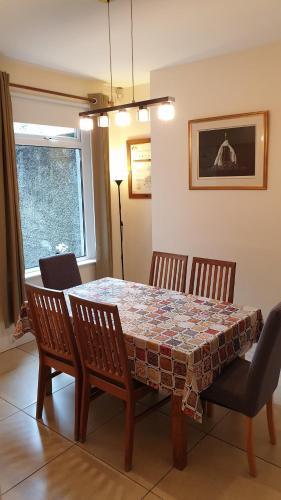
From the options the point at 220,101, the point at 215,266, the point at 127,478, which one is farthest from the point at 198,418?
the point at 220,101

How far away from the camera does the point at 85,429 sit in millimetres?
2348

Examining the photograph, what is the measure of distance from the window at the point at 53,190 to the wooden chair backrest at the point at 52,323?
164cm

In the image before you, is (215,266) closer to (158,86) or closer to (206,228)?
(206,228)

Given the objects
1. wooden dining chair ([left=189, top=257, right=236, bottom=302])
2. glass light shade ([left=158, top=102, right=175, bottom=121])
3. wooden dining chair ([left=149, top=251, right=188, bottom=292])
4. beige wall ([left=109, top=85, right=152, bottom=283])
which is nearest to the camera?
glass light shade ([left=158, top=102, right=175, bottom=121])

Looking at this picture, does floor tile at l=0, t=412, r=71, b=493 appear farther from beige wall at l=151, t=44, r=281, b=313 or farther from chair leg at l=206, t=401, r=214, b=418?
beige wall at l=151, t=44, r=281, b=313

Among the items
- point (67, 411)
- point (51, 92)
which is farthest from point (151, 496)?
point (51, 92)

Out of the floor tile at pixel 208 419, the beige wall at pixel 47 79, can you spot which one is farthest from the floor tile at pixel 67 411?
the beige wall at pixel 47 79

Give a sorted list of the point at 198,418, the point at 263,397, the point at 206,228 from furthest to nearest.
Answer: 1. the point at 206,228
2. the point at 263,397
3. the point at 198,418

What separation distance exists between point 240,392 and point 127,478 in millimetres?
776

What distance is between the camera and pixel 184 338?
81.8 inches

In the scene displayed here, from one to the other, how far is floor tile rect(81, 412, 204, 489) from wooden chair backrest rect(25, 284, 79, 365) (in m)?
0.52

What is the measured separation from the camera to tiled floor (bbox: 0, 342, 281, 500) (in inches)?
78.0

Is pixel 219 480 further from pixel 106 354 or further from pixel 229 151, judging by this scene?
pixel 229 151

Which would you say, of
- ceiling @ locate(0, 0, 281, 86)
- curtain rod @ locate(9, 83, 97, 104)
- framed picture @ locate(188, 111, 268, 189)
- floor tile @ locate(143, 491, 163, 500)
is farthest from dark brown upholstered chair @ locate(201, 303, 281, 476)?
curtain rod @ locate(9, 83, 97, 104)
